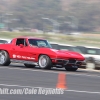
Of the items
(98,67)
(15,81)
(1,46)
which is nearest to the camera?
(15,81)

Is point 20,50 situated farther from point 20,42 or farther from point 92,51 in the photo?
point 92,51

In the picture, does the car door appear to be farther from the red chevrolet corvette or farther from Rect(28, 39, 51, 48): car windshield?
Rect(28, 39, 51, 48): car windshield

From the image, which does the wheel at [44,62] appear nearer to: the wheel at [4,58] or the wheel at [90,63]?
the wheel at [4,58]

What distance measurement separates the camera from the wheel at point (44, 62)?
775 inches

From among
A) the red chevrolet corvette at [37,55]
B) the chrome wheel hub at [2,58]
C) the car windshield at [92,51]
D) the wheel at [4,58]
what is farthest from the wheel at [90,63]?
the chrome wheel hub at [2,58]

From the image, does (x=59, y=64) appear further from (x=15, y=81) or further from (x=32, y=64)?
(x=15, y=81)

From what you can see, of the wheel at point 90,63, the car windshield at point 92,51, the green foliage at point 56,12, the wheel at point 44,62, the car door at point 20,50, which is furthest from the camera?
the green foliage at point 56,12

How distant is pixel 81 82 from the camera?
48.9 feet

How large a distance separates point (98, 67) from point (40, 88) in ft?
37.6

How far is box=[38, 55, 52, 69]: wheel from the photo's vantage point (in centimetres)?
1969

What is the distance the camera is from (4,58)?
69.5 ft

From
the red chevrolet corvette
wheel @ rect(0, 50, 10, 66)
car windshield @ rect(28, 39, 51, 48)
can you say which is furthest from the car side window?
wheel @ rect(0, 50, 10, 66)

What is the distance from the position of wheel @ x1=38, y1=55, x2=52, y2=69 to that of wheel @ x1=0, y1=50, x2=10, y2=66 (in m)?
1.78

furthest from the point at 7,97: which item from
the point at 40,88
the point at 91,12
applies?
the point at 91,12
